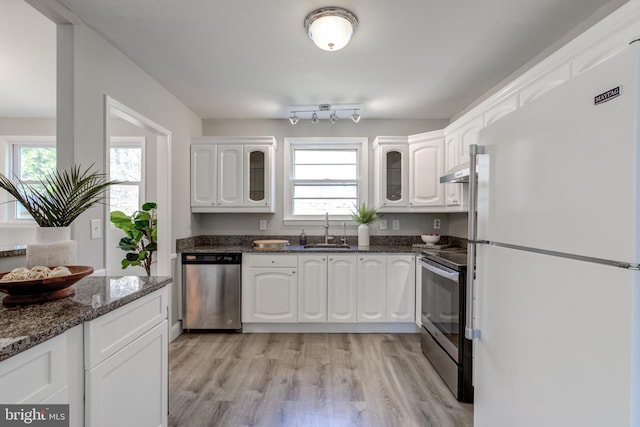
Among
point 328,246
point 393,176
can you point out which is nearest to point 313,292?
point 328,246

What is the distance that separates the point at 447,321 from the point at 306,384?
1.16m

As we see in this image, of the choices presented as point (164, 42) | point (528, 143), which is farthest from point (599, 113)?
point (164, 42)

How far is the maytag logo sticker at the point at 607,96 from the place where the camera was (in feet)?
2.51

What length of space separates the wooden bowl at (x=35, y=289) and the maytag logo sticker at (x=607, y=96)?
1789 mm

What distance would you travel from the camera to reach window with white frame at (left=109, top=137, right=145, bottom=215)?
3770 millimetres

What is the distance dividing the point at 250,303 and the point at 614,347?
2.96 m

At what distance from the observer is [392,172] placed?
357 cm

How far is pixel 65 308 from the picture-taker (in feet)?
3.48

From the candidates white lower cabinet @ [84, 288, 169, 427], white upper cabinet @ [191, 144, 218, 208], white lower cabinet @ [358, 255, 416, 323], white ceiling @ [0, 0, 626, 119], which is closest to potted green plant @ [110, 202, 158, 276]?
white upper cabinet @ [191, 144, 218, 208]

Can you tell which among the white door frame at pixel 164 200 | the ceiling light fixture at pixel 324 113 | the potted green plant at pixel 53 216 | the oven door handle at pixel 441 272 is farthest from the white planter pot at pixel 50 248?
the ceiling light fixture at pixel 324 113

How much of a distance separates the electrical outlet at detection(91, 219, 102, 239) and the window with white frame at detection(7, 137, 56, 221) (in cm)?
286

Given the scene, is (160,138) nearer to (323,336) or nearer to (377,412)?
(323,336)

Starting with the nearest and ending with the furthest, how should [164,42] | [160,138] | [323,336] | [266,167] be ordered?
[164,42] → [160,138] → [323,336] → [266,167]

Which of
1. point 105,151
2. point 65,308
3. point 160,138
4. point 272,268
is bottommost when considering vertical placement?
point 272,268
